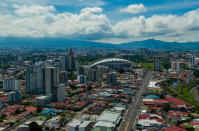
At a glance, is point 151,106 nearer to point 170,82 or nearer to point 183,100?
point 183,100

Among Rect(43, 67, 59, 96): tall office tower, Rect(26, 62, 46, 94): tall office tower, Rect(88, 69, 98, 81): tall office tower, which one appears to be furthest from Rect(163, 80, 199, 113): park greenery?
Rect(26, 62, 46, 94): tall office tower

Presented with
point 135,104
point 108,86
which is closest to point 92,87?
point 108,86

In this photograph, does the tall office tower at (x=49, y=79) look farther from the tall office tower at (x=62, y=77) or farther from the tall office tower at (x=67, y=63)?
the tall office tower at (x=67, y=63)

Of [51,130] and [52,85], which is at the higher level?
[52,85]

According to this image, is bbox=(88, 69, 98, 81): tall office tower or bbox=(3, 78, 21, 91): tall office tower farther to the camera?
bbox=(88, 69, 98, 81): tall office tower

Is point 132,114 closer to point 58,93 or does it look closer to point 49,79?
point 58,93

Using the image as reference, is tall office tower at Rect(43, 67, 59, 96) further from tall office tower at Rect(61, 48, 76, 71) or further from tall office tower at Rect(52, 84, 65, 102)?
tall office tower at Rect(61, 48, 76, 71)

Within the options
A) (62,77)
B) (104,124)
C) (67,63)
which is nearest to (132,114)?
(104,124)

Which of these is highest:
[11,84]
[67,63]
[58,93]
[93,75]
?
[67,63]

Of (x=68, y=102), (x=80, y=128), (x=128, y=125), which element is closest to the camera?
(x=80, y=128)

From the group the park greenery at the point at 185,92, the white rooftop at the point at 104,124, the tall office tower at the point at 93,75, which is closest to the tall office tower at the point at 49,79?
the tall office tower at the point at 93,75

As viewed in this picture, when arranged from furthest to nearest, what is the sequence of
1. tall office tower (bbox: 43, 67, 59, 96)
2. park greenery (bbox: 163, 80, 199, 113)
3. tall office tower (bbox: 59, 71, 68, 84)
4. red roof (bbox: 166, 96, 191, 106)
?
tall office tower (bbox: 59, 71, 68, 84)
tall office tower (bbox: 43, 67, 59, 96)
park greenery (bbox: 163, 80, 199, 113)
red roof (bbox: 166, 96, 191, 106)
